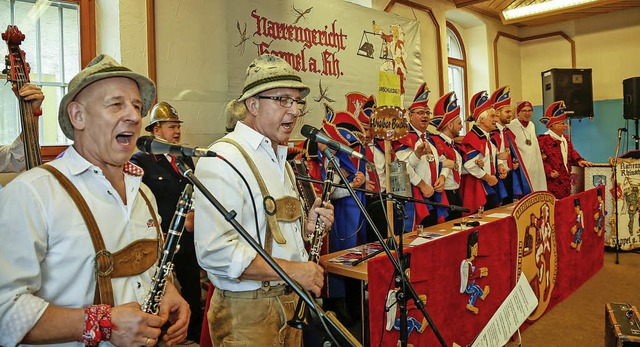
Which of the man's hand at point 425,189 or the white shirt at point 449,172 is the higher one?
the white shirt at point 449,172

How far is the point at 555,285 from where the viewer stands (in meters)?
3.86

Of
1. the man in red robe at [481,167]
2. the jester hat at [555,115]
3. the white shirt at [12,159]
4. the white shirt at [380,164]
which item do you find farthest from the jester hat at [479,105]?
the white shirt at [12,159]

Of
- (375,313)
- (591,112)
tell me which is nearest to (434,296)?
(375,313)

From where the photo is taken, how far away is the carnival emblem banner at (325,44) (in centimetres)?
439

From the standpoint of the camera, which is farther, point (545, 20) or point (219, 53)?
point (545, 20)

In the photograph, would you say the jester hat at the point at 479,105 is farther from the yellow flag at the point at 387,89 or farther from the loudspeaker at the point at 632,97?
the loudspeaker at the point at 632,97

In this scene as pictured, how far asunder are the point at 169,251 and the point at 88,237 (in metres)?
0.23

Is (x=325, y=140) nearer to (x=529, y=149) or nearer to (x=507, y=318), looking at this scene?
(x=507, y=318)

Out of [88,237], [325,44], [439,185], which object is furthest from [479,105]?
[88,237]

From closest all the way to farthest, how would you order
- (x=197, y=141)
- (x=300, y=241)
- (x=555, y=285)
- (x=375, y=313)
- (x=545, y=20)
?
(x=300, y=241), (x=375, y=313), (x=555, y=285), (x=197, y=141), (x=545, y=20)

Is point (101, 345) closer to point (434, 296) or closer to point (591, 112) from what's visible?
point (434, 296)

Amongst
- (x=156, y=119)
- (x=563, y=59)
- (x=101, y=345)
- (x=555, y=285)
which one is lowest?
(x=555, y=285)

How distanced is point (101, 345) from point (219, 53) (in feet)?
11.3

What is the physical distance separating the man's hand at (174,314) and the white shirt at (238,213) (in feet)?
0.65
